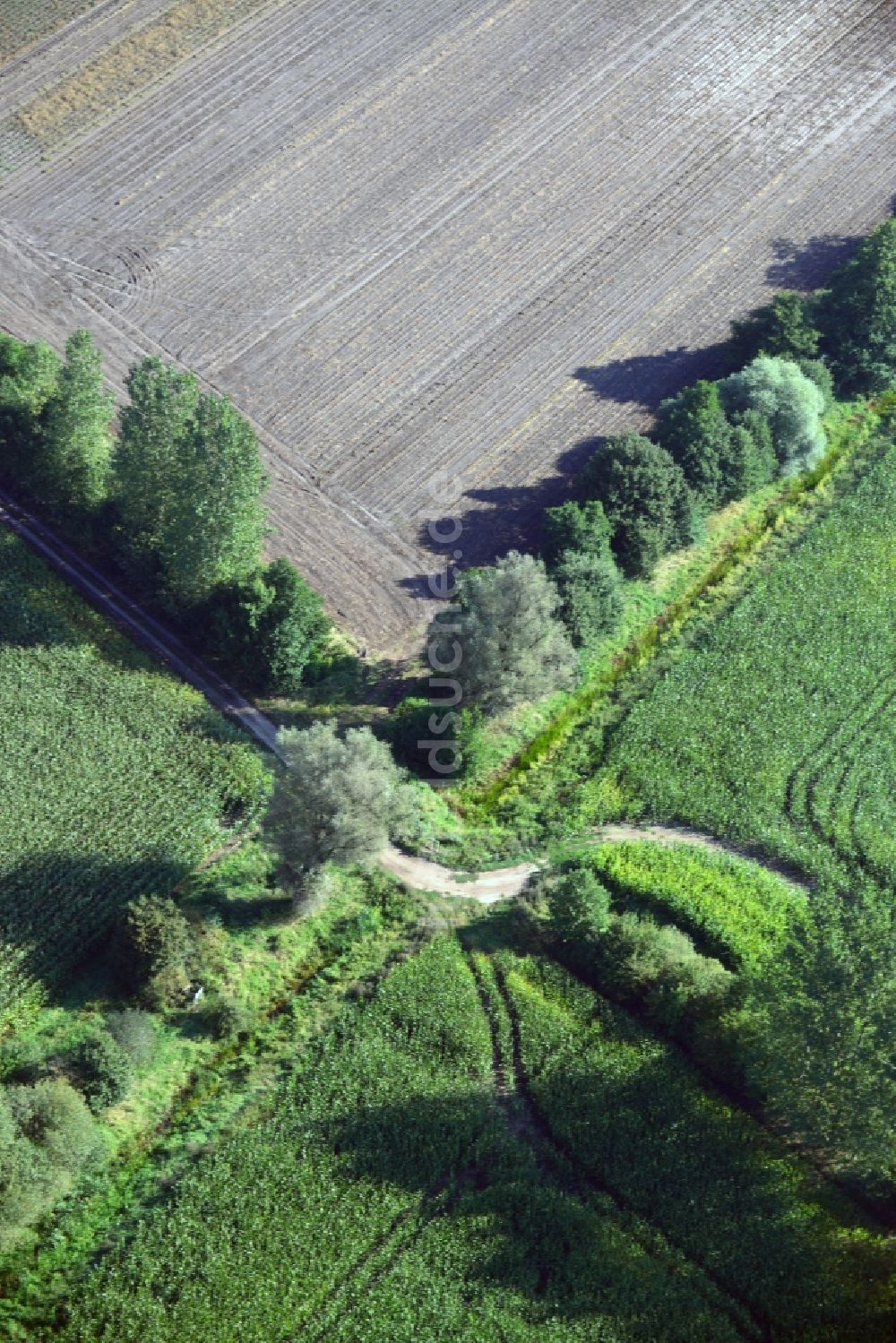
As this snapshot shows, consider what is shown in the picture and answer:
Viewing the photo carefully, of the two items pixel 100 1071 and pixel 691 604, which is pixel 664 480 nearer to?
pixel 691 604

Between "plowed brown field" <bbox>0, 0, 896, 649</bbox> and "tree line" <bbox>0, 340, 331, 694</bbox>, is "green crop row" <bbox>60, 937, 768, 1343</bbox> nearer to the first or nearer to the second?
"tree line" <bbox>0, 340, 331, 694</bbox>

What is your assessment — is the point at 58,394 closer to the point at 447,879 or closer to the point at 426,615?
the point at 426,615

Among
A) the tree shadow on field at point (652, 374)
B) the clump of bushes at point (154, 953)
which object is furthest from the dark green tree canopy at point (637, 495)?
the clump of bushes at point (154, 953)

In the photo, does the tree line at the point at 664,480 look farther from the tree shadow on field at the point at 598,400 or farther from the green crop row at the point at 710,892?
the green crop row at the point at 710,892

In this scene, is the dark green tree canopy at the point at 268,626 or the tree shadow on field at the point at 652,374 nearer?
the dark green tree canopy at the point at 268,626

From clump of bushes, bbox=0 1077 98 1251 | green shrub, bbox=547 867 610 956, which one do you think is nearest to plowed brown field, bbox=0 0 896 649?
green shrub, bbox=547 867 610 956

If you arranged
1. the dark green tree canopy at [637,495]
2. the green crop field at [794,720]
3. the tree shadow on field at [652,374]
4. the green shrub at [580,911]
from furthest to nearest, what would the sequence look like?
1. the tree shadow on field at [652,374]
2. the dark green tree canopy at [637,495]
3. the green crop field at [794,720]
4. the green shrub at [580,911]

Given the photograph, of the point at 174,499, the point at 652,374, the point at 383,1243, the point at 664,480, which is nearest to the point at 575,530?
the point at 664,480
